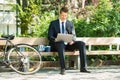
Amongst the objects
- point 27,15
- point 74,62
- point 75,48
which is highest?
point 27,15

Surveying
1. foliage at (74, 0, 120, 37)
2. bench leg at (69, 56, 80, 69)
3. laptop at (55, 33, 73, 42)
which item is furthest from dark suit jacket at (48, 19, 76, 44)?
foliage at (74, 0, 120, 37)

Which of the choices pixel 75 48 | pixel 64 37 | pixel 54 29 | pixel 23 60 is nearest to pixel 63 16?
pixel 54 29

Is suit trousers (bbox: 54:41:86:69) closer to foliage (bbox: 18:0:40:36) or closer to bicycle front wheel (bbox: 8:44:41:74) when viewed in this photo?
bicycle front wheel (bbox: 8:44:41:74)

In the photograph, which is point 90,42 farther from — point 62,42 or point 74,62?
point 62,42

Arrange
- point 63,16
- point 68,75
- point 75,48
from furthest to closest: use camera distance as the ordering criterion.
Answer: point 75,48, point 63,16, point 68,75

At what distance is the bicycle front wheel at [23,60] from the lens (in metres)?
9.99

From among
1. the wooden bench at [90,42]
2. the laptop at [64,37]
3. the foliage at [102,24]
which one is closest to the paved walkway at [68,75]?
the wooden bench at [90,42]

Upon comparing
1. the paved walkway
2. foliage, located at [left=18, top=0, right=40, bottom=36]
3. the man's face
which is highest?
foliage, located at [left=18, top=0, right=40, bottom=36]

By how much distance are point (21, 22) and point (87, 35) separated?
370 centimetres

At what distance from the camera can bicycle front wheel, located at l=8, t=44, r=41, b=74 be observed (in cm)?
999

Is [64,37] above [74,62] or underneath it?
above

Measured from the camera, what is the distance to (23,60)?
10070 mm

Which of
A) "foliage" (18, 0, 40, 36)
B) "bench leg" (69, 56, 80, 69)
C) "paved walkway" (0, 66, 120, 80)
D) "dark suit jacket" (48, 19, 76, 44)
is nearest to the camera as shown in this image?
"paved walkway" (0, 66, 120, 80)

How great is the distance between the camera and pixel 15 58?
10.2m
